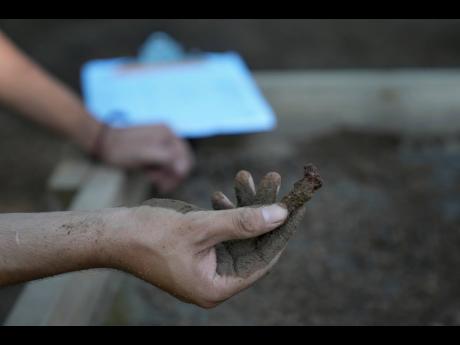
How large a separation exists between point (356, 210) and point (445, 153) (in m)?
0.43

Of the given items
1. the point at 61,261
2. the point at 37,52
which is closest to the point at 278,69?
the point at 37,52

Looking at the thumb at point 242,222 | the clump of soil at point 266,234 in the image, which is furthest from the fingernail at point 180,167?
the thumb at point 242,222

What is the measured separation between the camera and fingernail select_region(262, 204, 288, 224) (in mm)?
873

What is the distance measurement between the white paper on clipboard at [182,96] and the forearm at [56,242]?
0.92 metres

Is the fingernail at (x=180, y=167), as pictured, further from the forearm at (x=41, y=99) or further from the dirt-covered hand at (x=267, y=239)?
the dirt-covered hand at (x=267, y=239)

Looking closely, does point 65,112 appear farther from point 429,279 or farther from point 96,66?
point 429,279

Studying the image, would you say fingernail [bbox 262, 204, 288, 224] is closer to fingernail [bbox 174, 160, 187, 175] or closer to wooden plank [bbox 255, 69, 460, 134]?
fingernail [bbox 174, 160, 187, 175]

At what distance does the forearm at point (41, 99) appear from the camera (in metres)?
1.68

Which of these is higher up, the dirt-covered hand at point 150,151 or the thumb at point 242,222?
the thumb at point 242,222

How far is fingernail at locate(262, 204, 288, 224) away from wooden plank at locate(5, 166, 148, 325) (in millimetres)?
505

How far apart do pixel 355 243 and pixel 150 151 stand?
585 millimetres

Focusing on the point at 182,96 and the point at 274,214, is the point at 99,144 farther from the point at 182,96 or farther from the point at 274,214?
the point at 274,214

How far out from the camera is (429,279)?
1485 millimetres

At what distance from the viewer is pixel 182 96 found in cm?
200
